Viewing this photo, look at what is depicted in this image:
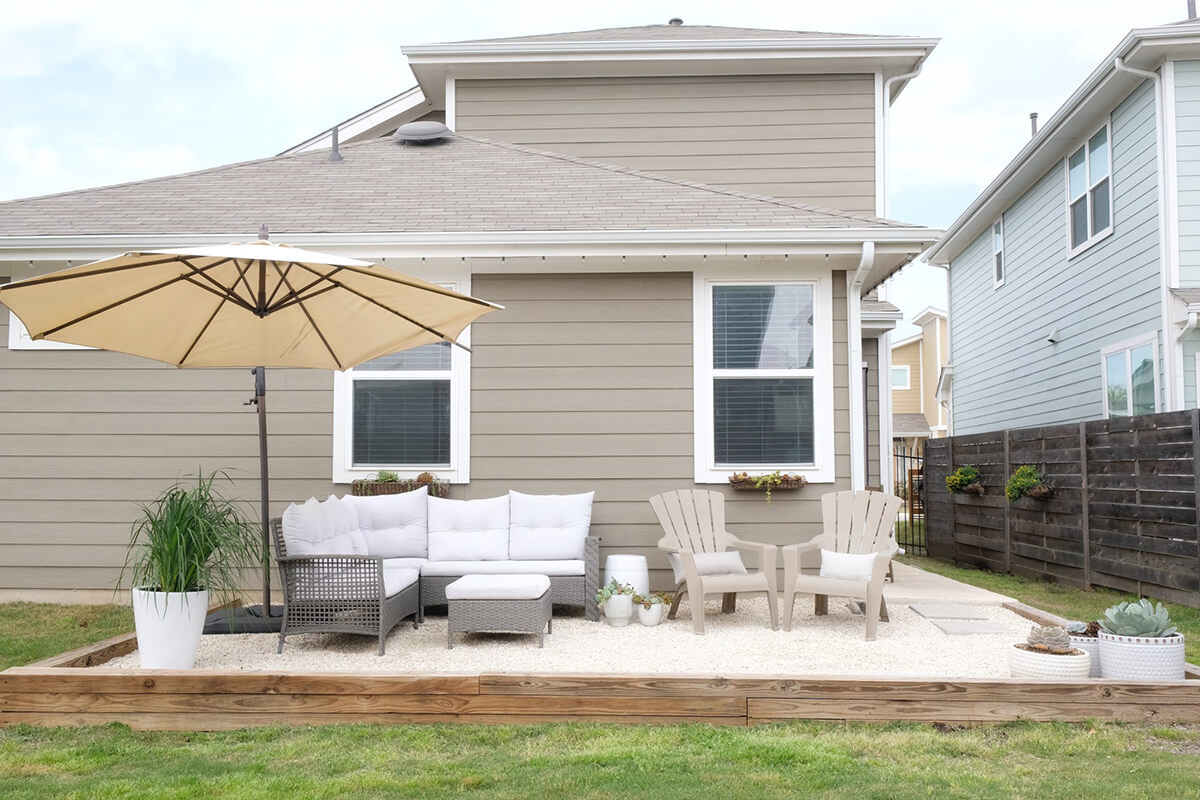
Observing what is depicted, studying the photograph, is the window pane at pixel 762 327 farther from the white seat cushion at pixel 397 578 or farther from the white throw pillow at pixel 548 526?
the white seat cushion at pixel 397 578

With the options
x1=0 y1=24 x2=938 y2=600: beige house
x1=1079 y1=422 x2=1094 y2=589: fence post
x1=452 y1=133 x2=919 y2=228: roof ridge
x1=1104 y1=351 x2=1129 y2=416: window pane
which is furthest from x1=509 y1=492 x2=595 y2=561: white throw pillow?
x1=1104 y1=351 x2=1129 y2=416: window pane

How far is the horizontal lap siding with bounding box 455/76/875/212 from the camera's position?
8.70m

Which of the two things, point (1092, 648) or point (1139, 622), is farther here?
point (1092, 648)

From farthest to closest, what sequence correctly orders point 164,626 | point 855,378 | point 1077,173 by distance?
point 1077,173, point 855,378, point 164,626

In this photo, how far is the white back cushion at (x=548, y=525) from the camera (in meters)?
6.07

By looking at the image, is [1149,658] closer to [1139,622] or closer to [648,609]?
[1139,622]

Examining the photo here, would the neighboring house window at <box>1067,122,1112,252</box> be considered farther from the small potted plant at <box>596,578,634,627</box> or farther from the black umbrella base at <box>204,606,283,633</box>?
the black umbrella base at <box>204,606,283,633</box>

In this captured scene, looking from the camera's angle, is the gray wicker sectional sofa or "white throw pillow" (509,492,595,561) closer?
the gray wicker sectional sofa

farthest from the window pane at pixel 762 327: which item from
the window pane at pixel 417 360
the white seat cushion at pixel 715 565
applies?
the window pane at pixel 417 360

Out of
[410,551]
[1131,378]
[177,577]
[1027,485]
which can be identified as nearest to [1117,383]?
[1131,378]

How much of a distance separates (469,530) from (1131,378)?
22.2 ft

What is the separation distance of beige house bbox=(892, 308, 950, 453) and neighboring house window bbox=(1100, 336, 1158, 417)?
1287 cm

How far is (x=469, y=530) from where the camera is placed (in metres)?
6.12

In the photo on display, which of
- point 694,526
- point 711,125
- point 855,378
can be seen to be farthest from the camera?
point 711,125
